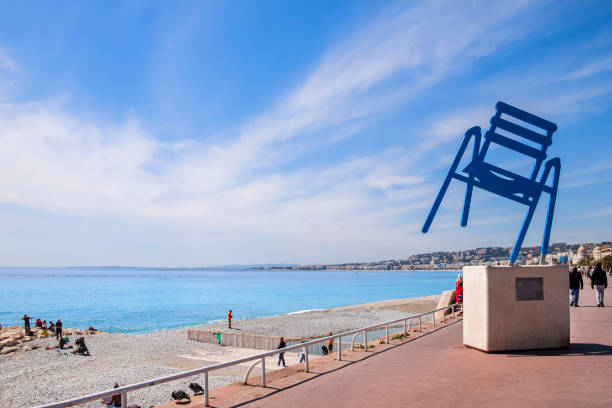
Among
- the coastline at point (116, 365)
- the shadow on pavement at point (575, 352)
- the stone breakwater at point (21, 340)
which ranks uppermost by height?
the shadow on pavement at point (575, 352)

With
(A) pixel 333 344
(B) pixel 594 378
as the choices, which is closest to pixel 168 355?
(A) pixel 333 344

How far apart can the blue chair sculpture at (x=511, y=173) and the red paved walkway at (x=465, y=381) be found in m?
3.05

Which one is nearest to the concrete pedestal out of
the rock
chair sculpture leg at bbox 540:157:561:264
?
chair sculpture leg at bbox 540:157:561:264

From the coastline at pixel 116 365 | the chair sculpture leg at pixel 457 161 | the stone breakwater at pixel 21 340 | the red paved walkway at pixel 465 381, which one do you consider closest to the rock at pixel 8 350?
the stone breakwater at pixel 21 340

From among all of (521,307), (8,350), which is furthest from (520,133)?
(8,350)

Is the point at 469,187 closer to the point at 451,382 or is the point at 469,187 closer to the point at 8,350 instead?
the point at 451,382

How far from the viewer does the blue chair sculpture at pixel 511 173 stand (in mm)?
11141

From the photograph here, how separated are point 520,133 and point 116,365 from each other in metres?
25.6

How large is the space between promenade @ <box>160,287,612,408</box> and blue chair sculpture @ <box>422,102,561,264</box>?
309cm

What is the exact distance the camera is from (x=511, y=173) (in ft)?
37.2

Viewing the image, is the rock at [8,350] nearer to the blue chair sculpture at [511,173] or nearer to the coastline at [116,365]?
the coastline at [116,365]

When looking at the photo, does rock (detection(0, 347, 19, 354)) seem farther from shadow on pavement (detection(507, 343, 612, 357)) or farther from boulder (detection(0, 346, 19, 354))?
shadow on pavement (detection(507, 343, 612, 357))

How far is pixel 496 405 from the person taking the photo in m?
6.20

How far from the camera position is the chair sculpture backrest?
1119 cm
